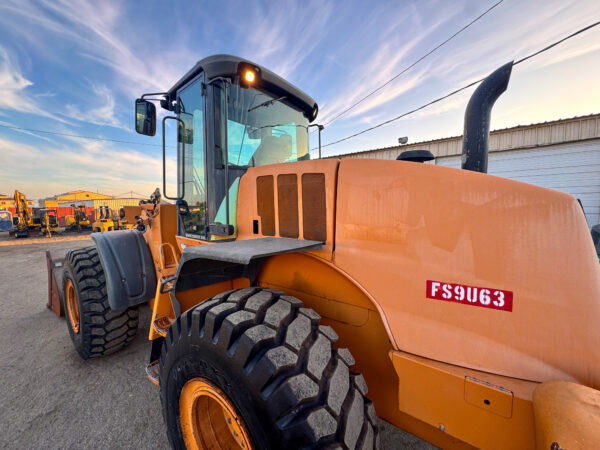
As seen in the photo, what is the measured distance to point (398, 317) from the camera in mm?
1202

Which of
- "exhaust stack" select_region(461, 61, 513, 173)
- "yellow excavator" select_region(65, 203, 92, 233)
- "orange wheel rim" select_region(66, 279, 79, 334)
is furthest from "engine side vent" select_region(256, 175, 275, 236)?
"yellow excavator" select_region(65, 203, 92, 233)

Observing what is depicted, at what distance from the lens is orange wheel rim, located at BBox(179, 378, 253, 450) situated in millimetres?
1337

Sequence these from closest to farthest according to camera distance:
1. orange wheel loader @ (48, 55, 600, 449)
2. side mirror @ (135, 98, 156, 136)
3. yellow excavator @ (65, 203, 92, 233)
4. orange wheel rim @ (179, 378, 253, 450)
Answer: orange wheel loader @ (48, 55, 600, 449), orange wheel rim @ (179, 378, 253, 450), side mirror @ (135, 98, 156, 136), yellow excavator @ (65, 203, 92, 233)

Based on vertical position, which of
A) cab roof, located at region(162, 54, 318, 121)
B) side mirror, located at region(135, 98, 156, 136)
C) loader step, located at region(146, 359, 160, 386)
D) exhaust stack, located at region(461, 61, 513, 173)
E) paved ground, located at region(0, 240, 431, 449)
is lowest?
paved ground, located at region(0, 240, 431, 449)

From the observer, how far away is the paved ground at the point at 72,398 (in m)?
2.03

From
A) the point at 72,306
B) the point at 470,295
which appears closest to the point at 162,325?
the point at 72,306

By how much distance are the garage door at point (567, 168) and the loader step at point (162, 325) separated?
40.7 ft

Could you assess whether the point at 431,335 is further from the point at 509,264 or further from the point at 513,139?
the point at 513,139

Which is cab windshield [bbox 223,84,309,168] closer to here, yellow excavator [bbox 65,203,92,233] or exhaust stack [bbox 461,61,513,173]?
exhaust stack [bbox 461,61,513,173]

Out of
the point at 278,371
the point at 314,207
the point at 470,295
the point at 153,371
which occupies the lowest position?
the point at 153,371

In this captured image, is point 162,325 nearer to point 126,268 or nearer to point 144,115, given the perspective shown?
point 126,268

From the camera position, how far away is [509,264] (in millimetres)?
1020

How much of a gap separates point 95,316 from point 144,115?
2.19 m

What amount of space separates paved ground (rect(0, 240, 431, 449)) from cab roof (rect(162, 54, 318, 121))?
2849 mm
